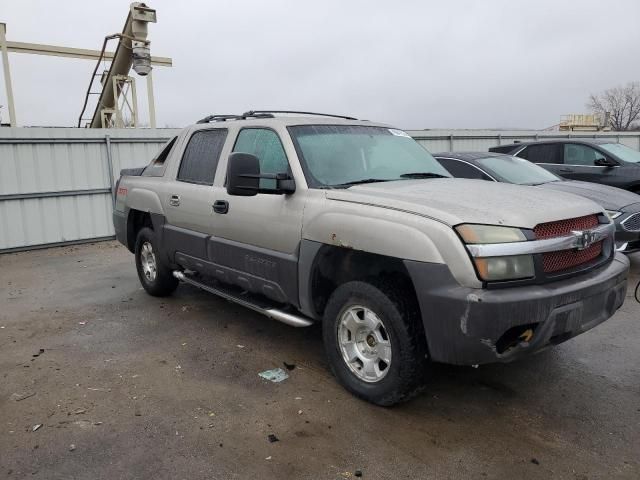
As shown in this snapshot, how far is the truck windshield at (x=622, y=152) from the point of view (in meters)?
8.82

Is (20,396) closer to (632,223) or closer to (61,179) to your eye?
(632,223)

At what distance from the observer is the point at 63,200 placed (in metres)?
10.1

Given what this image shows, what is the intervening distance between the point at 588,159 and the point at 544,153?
2.44ft

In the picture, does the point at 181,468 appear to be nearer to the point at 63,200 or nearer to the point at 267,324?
the point at 267,324

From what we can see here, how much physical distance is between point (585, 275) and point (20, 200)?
31.6ft

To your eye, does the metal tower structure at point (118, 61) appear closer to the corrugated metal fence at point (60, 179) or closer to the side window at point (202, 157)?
the corrugated metal fence at point (60, 179)

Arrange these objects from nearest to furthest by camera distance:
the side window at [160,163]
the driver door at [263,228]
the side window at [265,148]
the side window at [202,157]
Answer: the driver door at [263,228] < the side window at [265,148] < the side window at [202,157] < the side window at [160,163]

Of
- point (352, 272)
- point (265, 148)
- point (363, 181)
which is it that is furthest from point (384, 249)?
point (265, 148)

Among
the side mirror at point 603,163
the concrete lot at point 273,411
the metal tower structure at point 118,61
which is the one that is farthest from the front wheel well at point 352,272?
the metal tower structure at point 118,61

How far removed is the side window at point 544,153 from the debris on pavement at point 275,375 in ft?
24.3

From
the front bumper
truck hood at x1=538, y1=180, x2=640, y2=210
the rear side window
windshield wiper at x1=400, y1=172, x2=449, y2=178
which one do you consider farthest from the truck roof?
truck hood at x1=538, y1=180, x2=640, y2=210

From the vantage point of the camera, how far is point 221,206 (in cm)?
452

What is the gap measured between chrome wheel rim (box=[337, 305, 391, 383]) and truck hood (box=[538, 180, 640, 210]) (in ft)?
13.4

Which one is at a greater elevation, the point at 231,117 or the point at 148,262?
the point at 231,117
